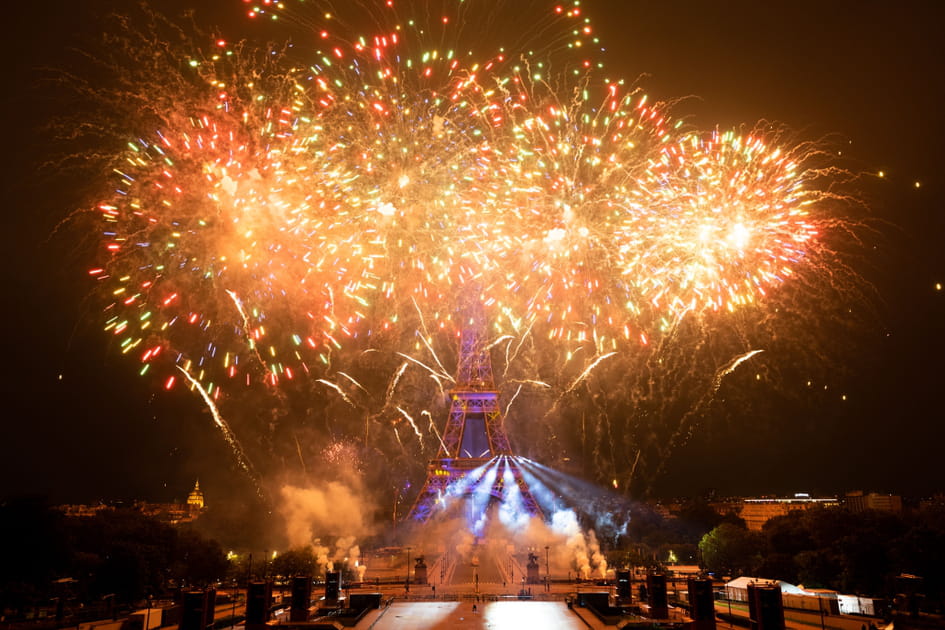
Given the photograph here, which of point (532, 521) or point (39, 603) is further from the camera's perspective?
point (532, 521)

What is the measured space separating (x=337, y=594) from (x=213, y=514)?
3515 cm

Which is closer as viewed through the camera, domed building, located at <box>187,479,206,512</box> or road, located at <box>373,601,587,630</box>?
road, located at <box>373,601,587,630</box>

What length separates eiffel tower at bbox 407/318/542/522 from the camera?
A: 190 feet

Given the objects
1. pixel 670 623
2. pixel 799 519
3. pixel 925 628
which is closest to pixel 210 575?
pixel 670 623

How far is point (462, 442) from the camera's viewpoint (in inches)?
2496

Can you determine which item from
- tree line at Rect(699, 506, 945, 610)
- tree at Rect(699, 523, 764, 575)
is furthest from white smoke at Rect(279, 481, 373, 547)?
tree line at Rect(699, 506, 945, 610)

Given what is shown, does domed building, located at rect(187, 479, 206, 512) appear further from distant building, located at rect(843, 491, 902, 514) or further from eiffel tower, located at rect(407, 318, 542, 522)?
distant building, located at rect(843, 491, 902, 514)

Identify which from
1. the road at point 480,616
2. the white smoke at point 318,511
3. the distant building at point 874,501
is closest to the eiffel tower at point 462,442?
the white smoke at point 318,511

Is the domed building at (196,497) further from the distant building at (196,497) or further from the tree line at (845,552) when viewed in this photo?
the tree line at (845,552)

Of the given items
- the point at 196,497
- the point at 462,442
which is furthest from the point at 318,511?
the point at 196,497

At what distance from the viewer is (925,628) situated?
19.1 meters

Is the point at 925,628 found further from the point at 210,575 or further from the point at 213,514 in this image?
the point at 213,514

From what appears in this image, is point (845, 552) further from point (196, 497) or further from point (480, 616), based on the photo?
point (196, 497)

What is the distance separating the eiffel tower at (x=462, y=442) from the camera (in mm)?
57781
